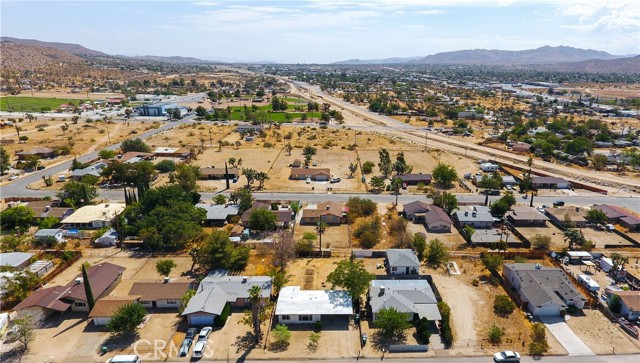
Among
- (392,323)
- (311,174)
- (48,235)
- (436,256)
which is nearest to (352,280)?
(392,323)

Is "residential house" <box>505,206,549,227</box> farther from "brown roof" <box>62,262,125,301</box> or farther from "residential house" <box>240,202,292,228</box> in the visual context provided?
"brown roof" <box>62,262,125,301</box>

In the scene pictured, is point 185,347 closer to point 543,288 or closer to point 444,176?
point 543,288

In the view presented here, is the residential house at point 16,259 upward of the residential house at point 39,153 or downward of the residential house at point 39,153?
downward

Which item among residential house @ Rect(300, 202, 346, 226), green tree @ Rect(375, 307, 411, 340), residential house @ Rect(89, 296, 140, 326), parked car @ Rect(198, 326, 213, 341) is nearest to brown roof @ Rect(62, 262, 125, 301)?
residential house @ Rect(89, 296, 140, 326)

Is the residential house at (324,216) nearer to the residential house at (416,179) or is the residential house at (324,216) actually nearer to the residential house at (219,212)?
the residential house at (219,212)

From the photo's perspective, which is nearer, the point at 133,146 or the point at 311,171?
the point at 311,171

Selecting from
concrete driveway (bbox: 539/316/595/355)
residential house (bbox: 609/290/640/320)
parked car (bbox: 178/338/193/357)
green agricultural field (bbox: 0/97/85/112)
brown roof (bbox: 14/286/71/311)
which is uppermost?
green agricultural field (bbox: 0/97/85/112)

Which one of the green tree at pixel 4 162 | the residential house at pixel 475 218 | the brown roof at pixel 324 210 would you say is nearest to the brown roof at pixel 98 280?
the brown roof at pixel 324 210
